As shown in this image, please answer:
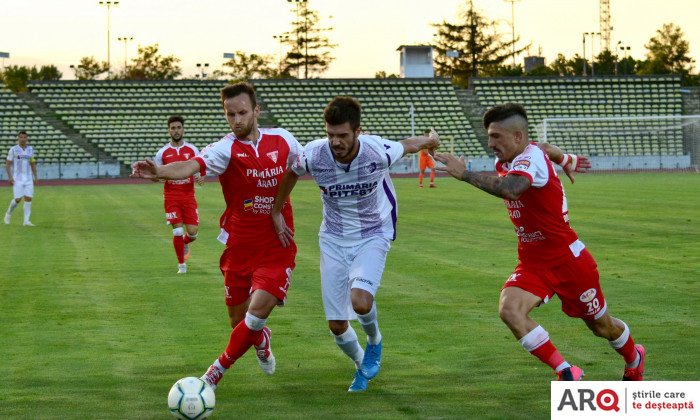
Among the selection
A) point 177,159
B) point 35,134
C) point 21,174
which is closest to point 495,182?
point 177,159

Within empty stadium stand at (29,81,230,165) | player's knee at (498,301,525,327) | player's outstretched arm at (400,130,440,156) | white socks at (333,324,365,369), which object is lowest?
white socks at (333,324,365,369)

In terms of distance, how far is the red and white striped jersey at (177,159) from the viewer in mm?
15562

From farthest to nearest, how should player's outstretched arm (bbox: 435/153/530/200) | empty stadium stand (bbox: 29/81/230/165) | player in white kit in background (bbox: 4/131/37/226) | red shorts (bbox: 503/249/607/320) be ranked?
empty stadium stand (bbox: 29/81/230/165) < player in white kit in background (bbox: 4/131/37/226) < red shorts (bbox: 503/249/607/320) < player's outstretched arm (bbox: 435/153/530/200)

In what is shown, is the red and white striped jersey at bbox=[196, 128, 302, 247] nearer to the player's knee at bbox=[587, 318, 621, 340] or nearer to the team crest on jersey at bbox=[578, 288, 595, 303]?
the team crest on jersey at bbox=[578, 288, 595, 303]

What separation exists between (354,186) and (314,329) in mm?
2948

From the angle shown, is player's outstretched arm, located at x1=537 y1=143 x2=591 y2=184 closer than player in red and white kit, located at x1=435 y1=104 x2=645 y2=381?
No

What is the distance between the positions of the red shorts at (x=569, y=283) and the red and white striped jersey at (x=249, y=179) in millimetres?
1900

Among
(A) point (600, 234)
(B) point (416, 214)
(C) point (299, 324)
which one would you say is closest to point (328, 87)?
(B) point (416, 214)

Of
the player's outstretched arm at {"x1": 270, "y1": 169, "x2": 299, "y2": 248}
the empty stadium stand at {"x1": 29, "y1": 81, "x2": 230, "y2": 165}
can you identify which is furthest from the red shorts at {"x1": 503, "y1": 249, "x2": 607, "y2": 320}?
the empty stadium stand at {"x1": 29, "y1": 81, "x2": 230, "y2": 165}

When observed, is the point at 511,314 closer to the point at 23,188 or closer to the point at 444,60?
the point at 23,188

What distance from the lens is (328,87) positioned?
75.1 meters

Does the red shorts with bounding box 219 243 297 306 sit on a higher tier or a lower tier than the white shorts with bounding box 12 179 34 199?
lower

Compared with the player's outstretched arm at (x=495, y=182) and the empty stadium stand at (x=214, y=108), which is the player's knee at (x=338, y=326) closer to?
the player's outstretched arm at (x=495, y=182)

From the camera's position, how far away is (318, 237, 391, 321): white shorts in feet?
24.6
